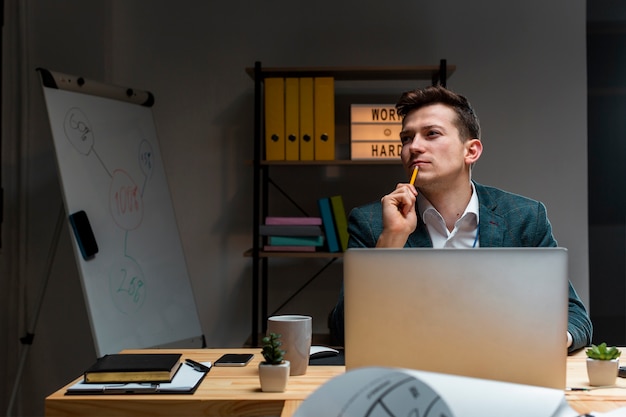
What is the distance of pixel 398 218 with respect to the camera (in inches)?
73.4

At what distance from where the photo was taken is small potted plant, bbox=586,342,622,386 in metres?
1.21

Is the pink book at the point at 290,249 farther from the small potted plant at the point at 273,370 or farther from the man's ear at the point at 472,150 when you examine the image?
the small potted plant at the point at 273,370

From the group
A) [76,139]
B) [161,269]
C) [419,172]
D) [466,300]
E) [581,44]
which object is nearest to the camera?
[466,300]

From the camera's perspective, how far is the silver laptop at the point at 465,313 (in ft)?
3.28

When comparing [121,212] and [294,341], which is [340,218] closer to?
[121,212]

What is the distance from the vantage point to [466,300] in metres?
1.00

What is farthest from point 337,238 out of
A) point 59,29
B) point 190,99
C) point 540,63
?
point 59,29

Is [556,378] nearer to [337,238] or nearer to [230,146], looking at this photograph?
[337,238]

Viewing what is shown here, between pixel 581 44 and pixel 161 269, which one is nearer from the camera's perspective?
pixel 161 269

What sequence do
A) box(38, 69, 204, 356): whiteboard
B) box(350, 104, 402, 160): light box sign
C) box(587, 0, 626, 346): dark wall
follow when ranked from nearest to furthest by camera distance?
box(38, 69, 204, 356): whiteboard
box(350, 104, 402, 160): light box sign
box(587, 0, 626, 346): dark wall

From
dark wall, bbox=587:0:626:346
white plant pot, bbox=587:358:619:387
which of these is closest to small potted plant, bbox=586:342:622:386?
white plant pot, bbox=587:358:619:387

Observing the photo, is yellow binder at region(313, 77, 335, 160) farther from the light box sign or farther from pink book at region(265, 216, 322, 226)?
pink book at region(265, 216, 322, 226)

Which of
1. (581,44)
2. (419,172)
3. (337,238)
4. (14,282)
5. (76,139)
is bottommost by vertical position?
(14,282)

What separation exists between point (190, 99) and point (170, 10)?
0.44 meters
